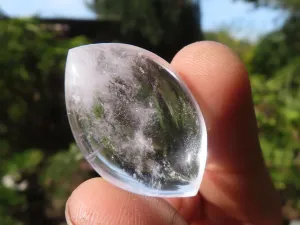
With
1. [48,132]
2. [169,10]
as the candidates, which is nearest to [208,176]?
[48,132]

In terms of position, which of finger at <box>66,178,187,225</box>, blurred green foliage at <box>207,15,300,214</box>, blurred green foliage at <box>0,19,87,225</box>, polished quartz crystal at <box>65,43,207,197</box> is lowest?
blurred green foliage at <box>0,19,87,225</box>

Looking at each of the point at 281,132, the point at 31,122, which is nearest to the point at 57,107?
the point at 31,122

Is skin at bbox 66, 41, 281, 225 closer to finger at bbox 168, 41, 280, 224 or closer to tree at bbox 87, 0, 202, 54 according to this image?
finger at bbox 168, 41, 280, 224

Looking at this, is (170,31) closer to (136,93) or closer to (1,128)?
(1,128)

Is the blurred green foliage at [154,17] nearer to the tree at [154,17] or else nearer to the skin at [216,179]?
the tree at [154,17]

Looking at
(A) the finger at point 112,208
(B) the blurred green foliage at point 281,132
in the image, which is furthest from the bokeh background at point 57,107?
(A) the finger at point 112,208

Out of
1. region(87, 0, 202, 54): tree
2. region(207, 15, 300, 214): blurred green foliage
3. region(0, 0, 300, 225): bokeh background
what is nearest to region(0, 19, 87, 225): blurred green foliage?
region(0, 0, 300, 225): bokeh background

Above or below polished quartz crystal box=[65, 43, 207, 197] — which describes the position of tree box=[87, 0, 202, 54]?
below
